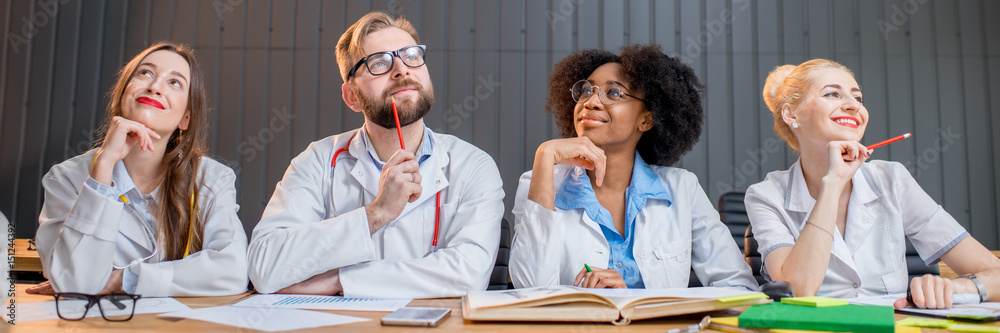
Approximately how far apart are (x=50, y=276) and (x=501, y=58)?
118 inches

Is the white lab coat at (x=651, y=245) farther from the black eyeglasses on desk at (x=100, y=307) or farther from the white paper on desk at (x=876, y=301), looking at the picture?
the black eyeglasses on desk at (x=100, y=307)

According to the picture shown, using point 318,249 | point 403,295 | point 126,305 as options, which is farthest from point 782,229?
point 126,305

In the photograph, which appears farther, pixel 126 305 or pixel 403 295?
pixel 403 295

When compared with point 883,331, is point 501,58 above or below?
above

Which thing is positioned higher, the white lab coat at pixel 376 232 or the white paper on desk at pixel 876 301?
the white lab coat at pixel 376 232

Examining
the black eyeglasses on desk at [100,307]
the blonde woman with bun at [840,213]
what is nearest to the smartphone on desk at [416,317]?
the black eyeglasses on desk at [100,307]

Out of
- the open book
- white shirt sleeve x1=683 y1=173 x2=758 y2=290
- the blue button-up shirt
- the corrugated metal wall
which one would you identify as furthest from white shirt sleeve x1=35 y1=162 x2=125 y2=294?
the corrugated metal wall

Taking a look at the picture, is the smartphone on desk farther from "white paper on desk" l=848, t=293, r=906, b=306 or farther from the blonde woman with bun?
the blonde woman with bun

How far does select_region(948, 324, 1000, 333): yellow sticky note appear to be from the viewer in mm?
886

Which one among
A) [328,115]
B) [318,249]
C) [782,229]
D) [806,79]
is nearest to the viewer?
[318,249]

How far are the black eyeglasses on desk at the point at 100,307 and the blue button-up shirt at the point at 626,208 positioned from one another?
3.91 feet

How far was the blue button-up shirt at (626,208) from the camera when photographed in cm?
184

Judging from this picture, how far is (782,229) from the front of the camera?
1774 millimetres

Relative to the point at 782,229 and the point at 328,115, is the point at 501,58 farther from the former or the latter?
the point at 782,229
